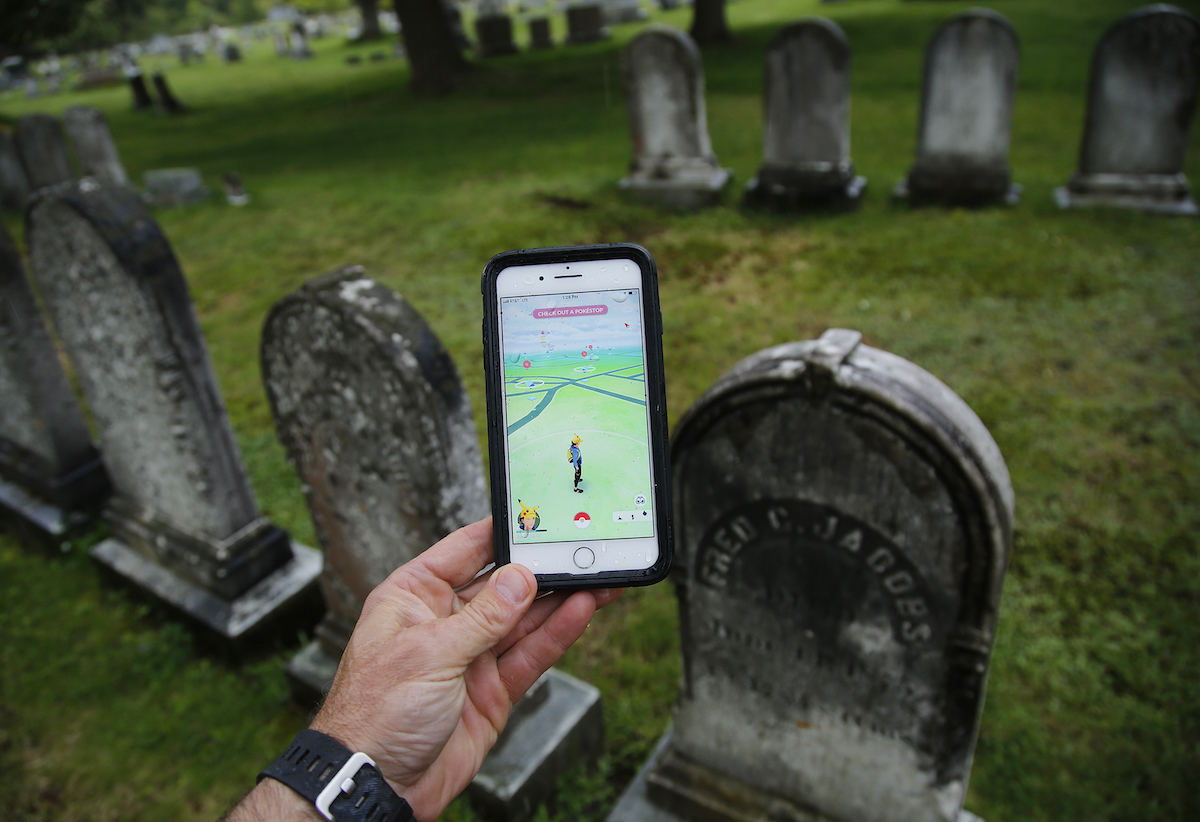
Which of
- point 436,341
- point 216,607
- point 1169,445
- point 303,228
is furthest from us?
point 303,228

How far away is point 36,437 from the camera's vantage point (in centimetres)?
420

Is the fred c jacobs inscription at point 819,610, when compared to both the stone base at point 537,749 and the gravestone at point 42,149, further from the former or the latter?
the gravestone at point 42,149

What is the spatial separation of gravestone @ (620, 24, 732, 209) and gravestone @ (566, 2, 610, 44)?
14112 millimetres

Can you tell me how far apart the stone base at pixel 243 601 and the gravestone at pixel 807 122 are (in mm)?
5993

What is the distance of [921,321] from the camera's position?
5500 millimetres

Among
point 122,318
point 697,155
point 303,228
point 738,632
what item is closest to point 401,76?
point 303,228

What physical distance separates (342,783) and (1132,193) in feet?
27.3

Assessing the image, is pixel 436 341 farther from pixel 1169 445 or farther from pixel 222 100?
pixel 222 100

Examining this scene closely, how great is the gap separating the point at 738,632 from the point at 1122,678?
185cm

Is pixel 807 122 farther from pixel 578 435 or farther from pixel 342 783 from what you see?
pixel 342 783

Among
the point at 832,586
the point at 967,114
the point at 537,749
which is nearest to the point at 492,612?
the point at 832,586

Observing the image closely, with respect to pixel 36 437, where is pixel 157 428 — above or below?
above

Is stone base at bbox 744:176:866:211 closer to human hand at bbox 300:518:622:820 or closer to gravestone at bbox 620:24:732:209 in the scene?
gravestone at bbox 620:24:732:209

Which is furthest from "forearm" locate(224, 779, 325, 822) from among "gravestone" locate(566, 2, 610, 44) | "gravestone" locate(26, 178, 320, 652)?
"gravestone" locate(566, 2, 610, 44)
